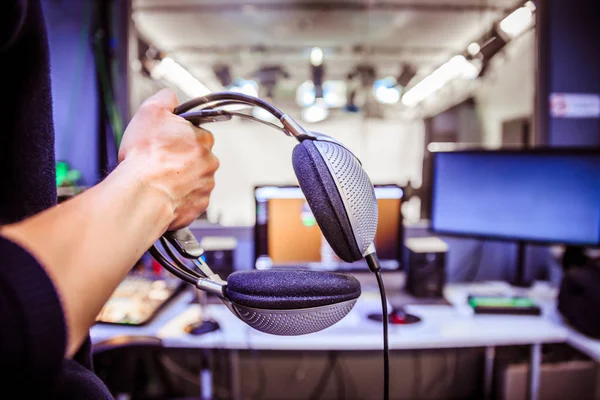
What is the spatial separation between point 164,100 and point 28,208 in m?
0.20

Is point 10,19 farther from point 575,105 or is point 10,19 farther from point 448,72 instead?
point 448,72

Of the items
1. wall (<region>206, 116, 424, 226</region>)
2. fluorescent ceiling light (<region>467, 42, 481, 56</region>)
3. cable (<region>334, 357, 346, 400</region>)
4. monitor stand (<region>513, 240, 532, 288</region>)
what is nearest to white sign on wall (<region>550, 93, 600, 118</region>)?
monitor stand (<region>513, 240, 532, 288</region>)

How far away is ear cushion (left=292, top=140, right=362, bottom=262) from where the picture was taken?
1.41ft

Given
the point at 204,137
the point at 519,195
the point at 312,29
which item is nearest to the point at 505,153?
the point at 519,195

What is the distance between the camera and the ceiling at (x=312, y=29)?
446cm

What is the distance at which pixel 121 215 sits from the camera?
33cm

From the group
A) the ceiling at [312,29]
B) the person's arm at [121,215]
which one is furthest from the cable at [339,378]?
the ceiling at [312,29]

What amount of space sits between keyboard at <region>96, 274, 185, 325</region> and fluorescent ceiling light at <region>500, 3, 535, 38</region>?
2.33 metres

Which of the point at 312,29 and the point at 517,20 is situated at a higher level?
the point at 312,29

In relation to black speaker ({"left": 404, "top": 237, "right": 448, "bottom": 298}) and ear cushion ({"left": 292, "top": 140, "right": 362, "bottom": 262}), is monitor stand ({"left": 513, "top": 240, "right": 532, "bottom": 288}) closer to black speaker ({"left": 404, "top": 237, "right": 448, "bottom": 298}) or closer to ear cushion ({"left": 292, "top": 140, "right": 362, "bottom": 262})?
black speaker ({"left": 404, "top": 237, "right": 448, "bottom": 298})

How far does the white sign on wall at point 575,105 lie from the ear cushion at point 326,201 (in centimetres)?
Answer: 208

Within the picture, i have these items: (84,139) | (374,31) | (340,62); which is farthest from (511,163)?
(340,62)

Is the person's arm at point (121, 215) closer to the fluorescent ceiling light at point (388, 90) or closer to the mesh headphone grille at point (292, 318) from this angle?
the mesh headphone grille at point (292, 318)

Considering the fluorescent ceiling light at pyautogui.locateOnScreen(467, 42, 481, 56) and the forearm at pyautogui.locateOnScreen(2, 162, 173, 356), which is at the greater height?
the fluorescent ceiling light at pyautogui.locateOnScreen(467, 42, 481, 56)
